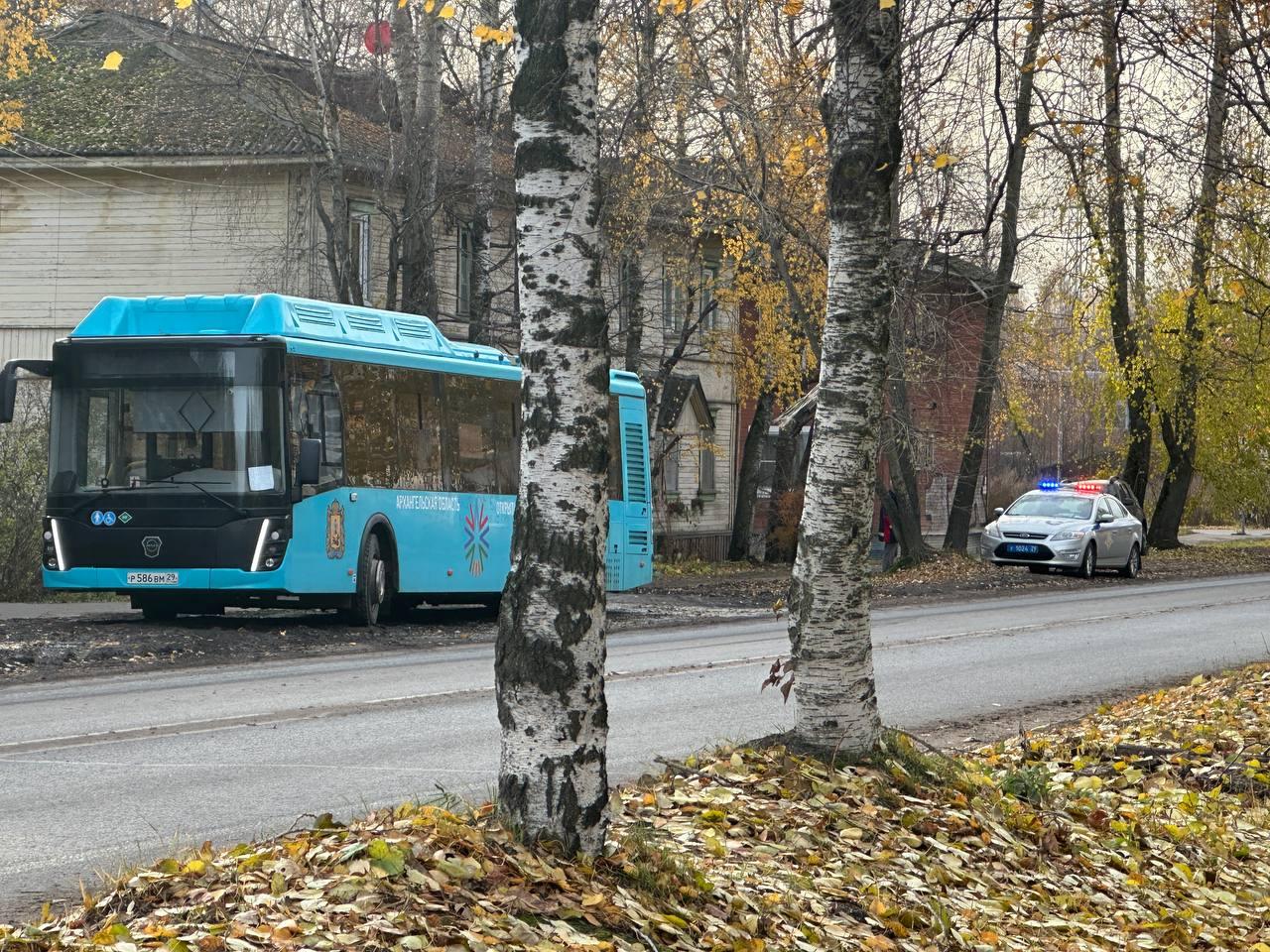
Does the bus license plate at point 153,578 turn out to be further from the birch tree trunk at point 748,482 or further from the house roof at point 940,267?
the birch tree trunk at point 748,482

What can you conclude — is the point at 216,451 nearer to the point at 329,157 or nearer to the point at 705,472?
the point at 329,157

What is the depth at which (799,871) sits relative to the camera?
255 inches

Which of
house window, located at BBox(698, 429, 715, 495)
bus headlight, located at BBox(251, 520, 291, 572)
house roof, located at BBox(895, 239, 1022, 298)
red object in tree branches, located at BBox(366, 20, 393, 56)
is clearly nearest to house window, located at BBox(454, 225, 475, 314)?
red object in tree branches, located at BBox(366, 20, 393, 56)

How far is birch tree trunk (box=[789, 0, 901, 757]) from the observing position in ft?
26.1

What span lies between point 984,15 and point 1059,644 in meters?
10.0

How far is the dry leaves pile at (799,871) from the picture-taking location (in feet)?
16.3

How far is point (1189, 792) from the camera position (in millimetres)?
9195

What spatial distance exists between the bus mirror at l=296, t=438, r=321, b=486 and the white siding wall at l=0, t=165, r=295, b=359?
15.8 metres

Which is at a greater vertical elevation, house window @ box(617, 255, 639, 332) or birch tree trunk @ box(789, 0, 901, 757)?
house window @ box(617, 255, 639, 332)

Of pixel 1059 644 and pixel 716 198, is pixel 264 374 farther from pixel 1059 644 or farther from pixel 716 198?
pixel 716 198

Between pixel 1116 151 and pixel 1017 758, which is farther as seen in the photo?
pixel 1116 151

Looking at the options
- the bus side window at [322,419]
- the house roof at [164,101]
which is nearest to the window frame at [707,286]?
the house roof at [164,101]

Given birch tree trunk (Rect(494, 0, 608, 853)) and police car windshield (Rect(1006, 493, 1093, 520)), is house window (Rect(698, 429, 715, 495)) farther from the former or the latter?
birch tree trunk (Rect(494, 0, 608, 853))

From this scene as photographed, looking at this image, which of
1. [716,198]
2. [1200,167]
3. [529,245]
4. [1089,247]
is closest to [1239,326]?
[716,198]
